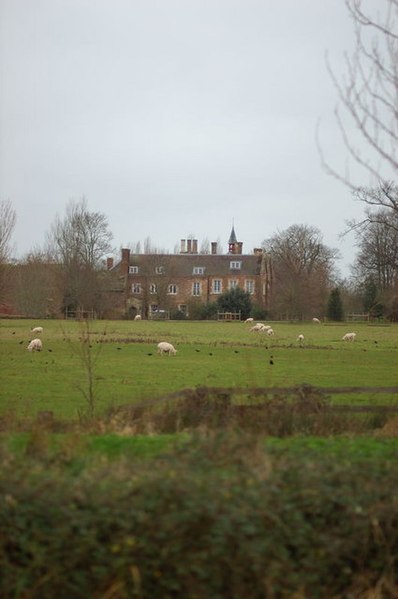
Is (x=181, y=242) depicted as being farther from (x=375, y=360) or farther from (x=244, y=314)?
(x=375, y=360)

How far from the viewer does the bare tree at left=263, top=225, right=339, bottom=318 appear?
3868 inches

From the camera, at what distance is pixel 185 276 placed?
128 m

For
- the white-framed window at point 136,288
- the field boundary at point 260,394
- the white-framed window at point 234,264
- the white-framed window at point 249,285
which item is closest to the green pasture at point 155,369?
the field boundary at point 260,394

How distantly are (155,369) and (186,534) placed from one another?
24.2 m

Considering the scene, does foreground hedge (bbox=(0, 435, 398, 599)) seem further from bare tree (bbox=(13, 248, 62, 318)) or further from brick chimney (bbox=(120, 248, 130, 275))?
brick chimney (bbox=(120, 248, 130, 275))

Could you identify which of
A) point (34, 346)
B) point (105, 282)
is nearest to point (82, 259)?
point (105, 282)

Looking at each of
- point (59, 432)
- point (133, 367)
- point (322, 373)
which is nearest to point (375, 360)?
point (322, 373)

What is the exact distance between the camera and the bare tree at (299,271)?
322 feet

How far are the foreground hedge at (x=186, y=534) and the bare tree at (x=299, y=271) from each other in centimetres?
8990

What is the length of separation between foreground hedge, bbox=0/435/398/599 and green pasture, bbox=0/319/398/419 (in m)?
9.83

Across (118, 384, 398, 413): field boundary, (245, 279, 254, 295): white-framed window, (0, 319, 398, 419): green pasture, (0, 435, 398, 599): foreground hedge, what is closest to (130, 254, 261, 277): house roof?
(245, 279, 254, 295): white-framed window

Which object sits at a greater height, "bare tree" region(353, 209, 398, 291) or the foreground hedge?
"bare tree" region(353, 209, 398, 291)

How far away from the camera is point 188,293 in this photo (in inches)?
5037

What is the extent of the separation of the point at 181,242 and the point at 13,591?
437 ft
